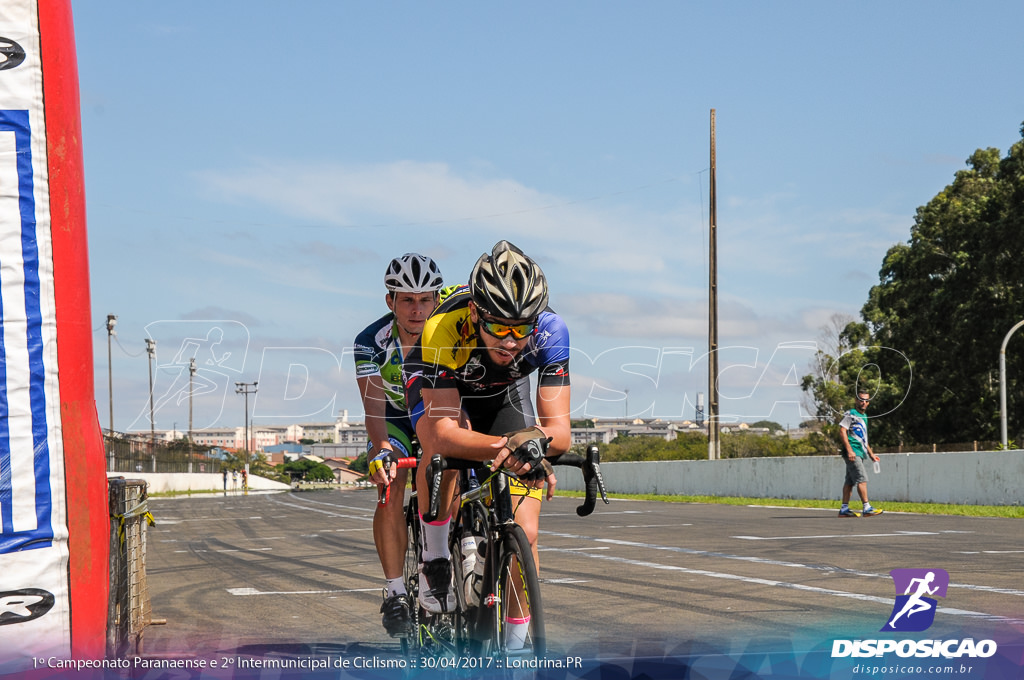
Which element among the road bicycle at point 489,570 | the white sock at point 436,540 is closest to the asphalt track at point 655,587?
the road bicycle at point 489,570

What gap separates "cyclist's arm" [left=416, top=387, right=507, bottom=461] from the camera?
466cm

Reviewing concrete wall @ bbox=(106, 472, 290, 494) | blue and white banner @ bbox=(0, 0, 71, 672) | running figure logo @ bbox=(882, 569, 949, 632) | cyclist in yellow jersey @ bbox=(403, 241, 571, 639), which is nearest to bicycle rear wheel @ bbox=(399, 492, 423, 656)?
cyclist in yellow jersey @ bbox=(403, 241, 571, 639)

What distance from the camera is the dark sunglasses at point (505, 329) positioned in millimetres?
4723

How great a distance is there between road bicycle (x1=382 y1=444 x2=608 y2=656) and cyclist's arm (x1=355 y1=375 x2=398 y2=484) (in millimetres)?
1486

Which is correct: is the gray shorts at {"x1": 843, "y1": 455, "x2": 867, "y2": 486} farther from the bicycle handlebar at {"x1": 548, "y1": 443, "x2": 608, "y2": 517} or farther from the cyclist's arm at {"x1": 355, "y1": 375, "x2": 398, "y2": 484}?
the bicycle handlebar at {"x1": 548, "y1": 443, "x2": 608, "y2": 517}

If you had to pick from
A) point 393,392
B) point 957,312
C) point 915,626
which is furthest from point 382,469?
point 957,312

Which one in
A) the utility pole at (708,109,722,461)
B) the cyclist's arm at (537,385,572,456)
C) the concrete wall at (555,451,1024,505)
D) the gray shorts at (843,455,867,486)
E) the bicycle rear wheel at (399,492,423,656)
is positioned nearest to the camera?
the cyclist's arm at (537,385,572,456)

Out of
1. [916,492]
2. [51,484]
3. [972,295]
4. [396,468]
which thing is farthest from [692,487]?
[51,484]

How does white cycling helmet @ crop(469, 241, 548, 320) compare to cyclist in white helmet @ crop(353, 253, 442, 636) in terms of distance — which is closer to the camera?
white cycling helmet @ crop(469, 241, 548, 320)

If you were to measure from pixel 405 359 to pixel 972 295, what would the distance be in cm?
4567

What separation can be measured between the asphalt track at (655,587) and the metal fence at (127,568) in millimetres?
178

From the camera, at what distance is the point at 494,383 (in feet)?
17.1

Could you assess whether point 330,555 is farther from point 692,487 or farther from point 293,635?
point 692,487

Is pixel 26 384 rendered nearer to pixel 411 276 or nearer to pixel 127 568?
pixel 411 276
